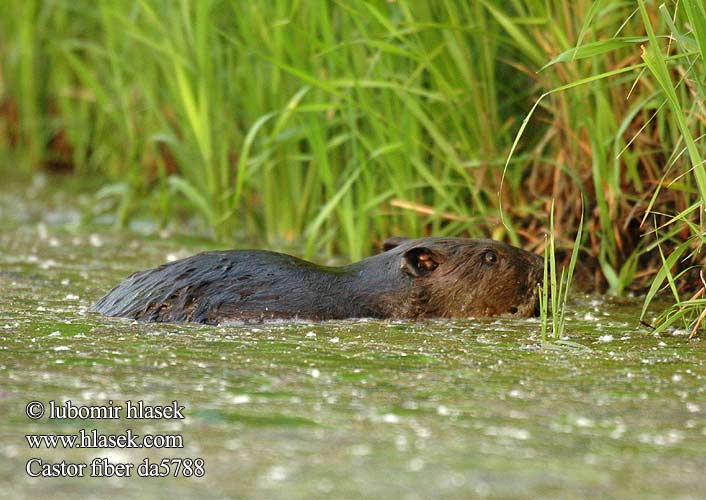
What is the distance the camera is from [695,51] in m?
3.89

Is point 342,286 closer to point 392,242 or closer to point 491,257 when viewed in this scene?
point 392,242

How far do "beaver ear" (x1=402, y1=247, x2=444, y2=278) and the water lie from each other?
264 millimetres

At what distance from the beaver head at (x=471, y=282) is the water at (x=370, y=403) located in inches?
7.5

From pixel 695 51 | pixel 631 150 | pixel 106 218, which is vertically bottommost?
pixel 106 218

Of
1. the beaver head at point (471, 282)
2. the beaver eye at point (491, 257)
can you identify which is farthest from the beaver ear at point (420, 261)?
the beaver eye at point (491, 257)

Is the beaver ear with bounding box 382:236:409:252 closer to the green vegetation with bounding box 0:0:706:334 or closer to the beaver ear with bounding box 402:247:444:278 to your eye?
the beaver ear with bounding box 402:247:444:278

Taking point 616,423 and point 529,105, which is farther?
point 529,105

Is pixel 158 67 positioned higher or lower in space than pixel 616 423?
higher

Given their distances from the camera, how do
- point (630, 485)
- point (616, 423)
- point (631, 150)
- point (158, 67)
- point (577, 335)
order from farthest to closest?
point (158, 67), point (631, 150), point (577, 335), point (616, 423), point (630, 485)

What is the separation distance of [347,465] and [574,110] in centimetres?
300

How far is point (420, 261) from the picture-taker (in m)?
4.55

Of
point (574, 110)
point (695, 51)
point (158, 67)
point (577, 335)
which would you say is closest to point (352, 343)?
point (577, 335)

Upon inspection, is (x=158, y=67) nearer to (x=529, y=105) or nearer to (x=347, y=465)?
(x=529, y=105)

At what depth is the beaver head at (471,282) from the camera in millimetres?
4504
